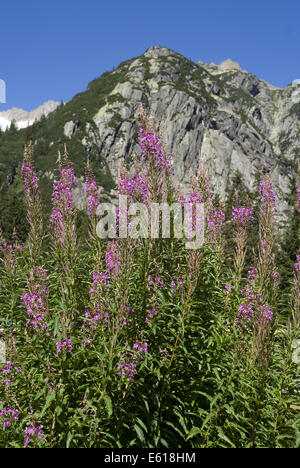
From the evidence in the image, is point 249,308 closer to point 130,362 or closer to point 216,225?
point 216,225

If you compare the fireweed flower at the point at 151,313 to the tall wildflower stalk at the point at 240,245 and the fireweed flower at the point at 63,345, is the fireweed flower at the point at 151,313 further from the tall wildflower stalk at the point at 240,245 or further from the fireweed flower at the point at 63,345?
the tall wildflower stalk at the point at 240,245

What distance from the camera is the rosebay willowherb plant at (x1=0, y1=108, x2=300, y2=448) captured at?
432 centimetres

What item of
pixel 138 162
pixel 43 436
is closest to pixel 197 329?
pixel 43 436

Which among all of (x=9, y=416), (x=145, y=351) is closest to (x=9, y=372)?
(x=9, y=416)

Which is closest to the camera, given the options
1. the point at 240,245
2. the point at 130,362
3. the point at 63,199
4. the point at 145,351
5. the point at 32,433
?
the point at 32,433

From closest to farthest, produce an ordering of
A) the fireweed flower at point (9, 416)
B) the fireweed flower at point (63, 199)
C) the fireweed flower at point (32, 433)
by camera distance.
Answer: the fireweed flower at point (32, 433)
the fireweed flower at point (9, 416)
the fireweed flower at point (63, 199)

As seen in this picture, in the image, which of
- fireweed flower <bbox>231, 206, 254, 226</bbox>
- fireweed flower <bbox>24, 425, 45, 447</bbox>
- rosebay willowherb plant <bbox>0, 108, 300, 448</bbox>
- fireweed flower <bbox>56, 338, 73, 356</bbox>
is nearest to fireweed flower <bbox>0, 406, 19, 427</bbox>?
rosebay willowherb plant <bbox>0, 108, 300, 448</bbox>

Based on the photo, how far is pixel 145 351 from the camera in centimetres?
444

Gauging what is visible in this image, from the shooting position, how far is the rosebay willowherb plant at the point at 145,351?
14.2 feet

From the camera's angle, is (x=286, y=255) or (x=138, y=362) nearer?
(x=138, y=362)

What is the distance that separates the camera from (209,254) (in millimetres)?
6266

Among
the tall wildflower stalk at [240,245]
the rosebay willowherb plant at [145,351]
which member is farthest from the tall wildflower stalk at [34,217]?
the tall wildflower stalk at [240,245]

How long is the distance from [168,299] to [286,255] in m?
37.8
